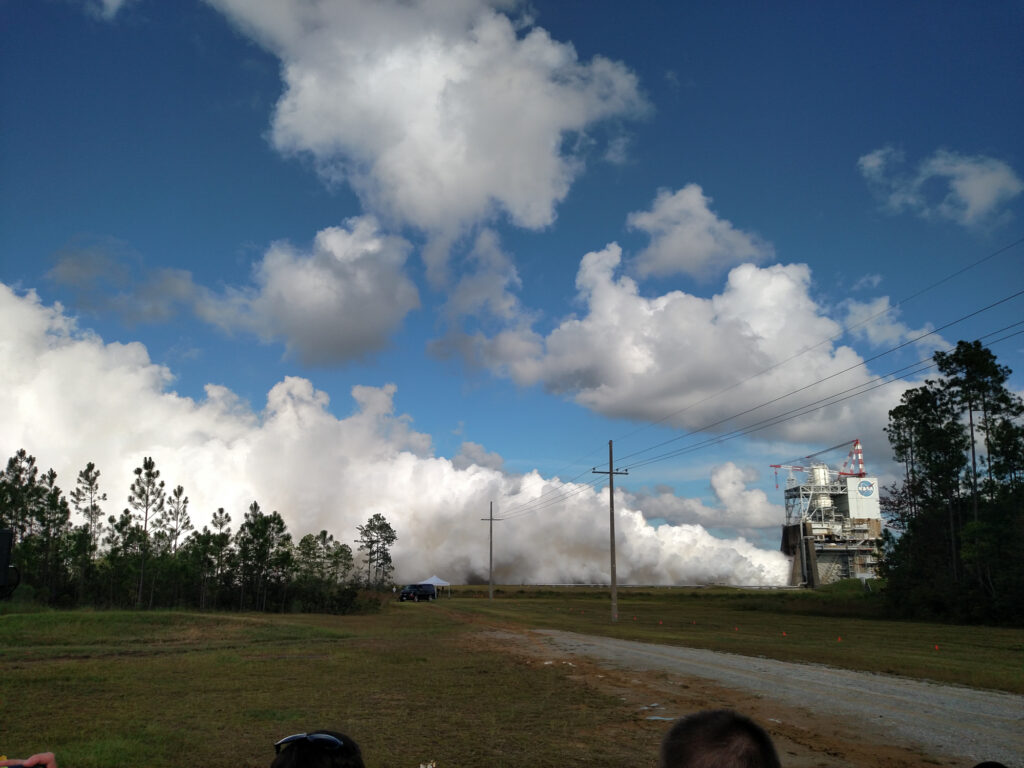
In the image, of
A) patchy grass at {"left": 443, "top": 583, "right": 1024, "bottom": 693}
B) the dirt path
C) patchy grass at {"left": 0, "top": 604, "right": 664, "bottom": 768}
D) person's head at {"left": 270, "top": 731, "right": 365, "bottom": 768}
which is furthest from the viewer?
patchy grass at {"left": 443, "top": 583, "right": 1024, "bottom": 693}

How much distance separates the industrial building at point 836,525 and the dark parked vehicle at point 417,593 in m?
57.6

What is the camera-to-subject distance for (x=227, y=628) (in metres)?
35.6

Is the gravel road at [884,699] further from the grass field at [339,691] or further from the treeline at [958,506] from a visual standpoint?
the treeline at [958,506]

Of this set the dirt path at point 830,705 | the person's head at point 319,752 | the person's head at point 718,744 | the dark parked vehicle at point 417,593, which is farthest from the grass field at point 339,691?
the dark parked vehicle at point 417,593

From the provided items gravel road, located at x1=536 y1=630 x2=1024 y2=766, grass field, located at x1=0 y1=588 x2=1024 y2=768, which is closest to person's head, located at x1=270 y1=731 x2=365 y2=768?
grass field, located at x1=0 y1=588 x2=1024 y2=768

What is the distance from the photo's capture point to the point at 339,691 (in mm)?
15281

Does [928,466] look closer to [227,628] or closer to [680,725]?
[227,628]

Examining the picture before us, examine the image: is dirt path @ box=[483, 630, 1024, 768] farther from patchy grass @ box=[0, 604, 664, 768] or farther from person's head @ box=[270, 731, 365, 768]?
person's head @ box=[270, 731, 365, 768]

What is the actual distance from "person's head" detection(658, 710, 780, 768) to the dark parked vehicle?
98.1 metres

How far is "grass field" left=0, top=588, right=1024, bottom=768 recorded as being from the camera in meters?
9.93

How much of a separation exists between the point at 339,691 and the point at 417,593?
278 ft

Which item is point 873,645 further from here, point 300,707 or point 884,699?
point 300,707

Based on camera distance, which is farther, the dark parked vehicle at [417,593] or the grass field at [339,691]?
the dark parked vehicle at [417,593]

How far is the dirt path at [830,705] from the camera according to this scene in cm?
992
